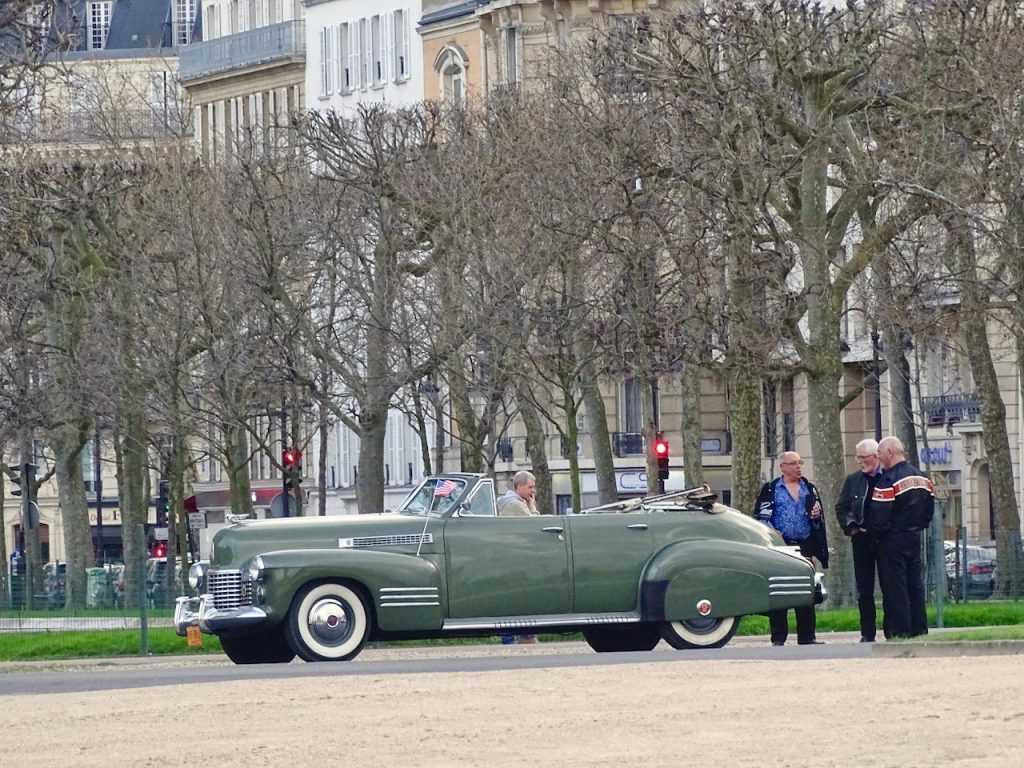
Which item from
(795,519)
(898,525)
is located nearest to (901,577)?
(898,525)

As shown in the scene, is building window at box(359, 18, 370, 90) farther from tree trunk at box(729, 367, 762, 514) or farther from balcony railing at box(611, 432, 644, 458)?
tree trunk at box(729, 367, 762, 514)

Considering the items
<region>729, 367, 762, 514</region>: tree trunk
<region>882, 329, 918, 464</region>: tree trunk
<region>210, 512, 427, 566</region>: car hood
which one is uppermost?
<region>882, 329, 918, 464</region>: tree trunk

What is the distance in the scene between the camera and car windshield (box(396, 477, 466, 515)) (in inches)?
969

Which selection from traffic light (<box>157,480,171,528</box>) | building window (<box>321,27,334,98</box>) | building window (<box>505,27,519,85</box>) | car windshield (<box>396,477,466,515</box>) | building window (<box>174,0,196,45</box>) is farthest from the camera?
building window (<box>174,0,196,45</box>)

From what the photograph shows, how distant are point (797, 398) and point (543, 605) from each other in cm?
5076

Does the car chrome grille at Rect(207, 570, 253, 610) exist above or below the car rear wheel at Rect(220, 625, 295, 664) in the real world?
above

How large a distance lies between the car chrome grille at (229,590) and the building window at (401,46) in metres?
71.0

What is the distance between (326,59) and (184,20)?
2142cm

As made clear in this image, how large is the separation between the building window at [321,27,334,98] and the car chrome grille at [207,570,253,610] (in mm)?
76537

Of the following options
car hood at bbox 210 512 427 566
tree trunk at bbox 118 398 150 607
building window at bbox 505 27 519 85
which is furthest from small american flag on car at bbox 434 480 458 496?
building window at bbox 505 27 519 85

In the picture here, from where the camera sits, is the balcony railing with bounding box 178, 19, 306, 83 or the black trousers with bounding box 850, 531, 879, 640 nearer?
the black trousers with bounding box 850, 531, 879, 640

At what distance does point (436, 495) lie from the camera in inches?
976

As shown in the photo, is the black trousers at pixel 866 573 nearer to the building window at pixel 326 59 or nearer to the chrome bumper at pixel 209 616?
the chrome bumper at pixel 209 616

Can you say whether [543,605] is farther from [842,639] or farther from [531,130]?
[531,130]
